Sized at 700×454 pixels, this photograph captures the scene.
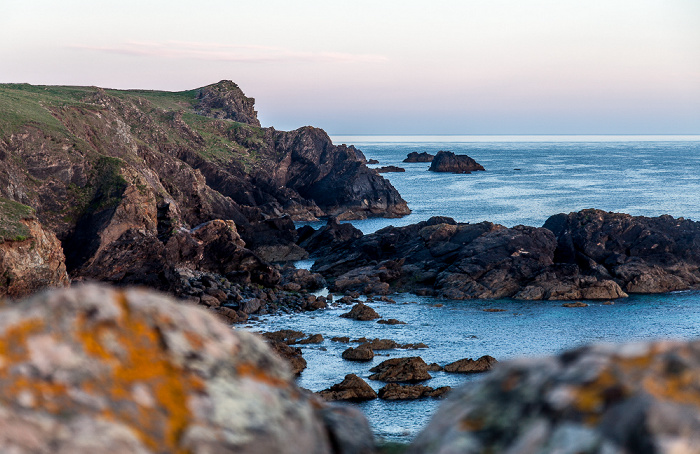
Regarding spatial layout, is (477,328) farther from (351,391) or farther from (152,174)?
(152,174)

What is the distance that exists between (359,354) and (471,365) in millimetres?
9132

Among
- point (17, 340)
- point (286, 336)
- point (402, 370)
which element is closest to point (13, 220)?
point (286, 336)

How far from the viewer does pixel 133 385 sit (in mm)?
5871

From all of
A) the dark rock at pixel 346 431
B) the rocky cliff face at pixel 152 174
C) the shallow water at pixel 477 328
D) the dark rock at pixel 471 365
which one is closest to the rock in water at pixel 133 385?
the dark rock at pixel 346 431

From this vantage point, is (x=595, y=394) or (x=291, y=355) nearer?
(x=595, y=394)

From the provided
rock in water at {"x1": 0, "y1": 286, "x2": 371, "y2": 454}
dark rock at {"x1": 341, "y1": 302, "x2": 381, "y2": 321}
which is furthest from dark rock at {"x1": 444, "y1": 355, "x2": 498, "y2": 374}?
rock in water at {"x1": 0, "y1": 286, "x2": 371, "y2": 454}

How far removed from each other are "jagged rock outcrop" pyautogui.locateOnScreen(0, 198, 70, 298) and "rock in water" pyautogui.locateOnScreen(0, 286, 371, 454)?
47663 mm

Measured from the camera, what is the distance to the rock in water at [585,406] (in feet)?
15.0

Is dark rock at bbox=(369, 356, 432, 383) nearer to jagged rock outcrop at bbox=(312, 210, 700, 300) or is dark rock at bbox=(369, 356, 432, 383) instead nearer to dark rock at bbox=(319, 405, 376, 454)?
jagged rock outcrop at bbox=(312, 210, 700, 300)

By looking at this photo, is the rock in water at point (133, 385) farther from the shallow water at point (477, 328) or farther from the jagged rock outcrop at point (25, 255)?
the jagged rock outcrop at point (25, 255)

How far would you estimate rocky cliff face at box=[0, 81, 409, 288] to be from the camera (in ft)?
211

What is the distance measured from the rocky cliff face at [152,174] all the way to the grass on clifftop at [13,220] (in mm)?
8953

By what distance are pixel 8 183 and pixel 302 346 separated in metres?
36.0

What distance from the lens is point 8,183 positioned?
205 feet
